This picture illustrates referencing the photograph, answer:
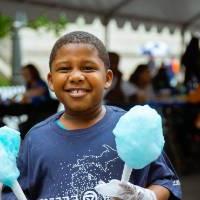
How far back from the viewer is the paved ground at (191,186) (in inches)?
225

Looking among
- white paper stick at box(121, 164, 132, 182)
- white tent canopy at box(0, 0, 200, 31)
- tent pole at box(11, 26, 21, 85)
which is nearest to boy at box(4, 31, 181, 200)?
white paper stick at box(121, 164, 132, 182)

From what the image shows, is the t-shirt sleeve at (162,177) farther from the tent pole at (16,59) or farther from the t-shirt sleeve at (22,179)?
the tent pole at (16,59)

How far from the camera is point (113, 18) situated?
863cm

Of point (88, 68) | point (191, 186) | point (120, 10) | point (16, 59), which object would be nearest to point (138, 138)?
point (88, 68)

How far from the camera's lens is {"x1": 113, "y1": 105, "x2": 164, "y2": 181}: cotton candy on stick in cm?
142

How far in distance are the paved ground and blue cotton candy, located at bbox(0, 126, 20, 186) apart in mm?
4313

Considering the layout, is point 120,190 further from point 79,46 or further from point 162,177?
point 79,46

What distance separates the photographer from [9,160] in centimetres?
146

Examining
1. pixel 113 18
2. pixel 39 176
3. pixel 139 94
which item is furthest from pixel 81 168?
pixel 113 18

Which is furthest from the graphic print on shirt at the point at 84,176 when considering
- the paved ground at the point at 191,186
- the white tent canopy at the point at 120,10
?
the white tent canopy at the point at 120,10

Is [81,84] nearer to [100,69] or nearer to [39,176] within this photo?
[100,69]

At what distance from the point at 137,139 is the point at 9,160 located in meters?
0.37

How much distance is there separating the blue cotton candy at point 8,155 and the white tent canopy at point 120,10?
5.40 metres

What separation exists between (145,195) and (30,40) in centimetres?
2657
